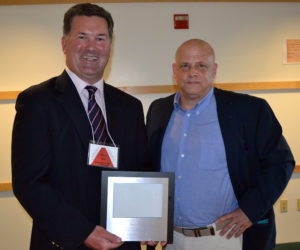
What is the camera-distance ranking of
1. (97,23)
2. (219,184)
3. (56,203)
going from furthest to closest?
(219,184) < (97,23) < (56,203)

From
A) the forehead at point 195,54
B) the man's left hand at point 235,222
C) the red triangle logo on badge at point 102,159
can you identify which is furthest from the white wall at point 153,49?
the red triangle logo on badge at point 102,159

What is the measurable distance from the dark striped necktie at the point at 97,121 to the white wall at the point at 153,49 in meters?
1.94

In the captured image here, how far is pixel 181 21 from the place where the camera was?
11.7 feet

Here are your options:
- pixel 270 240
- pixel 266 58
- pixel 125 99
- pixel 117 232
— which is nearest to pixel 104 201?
pixel 117 232

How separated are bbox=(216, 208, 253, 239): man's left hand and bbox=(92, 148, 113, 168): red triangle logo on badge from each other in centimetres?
86

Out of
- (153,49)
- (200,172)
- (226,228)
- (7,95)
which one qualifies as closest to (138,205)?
(200,172)

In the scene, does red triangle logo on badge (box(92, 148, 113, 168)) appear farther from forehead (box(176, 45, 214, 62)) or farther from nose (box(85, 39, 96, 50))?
forehead (box(176, 45, 214, 62))

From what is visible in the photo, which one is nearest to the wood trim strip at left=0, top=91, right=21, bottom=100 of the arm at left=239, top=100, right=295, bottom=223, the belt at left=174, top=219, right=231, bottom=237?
the belt at left=174, top=219, right=231, bottom=237

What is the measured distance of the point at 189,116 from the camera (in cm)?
225

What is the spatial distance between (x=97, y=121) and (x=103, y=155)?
18 cm

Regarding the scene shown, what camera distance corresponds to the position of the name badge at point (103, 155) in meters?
1.62

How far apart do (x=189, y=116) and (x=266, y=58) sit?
196 centimetres

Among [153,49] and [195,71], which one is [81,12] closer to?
[195,71]

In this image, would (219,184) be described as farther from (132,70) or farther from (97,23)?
(132,70)
